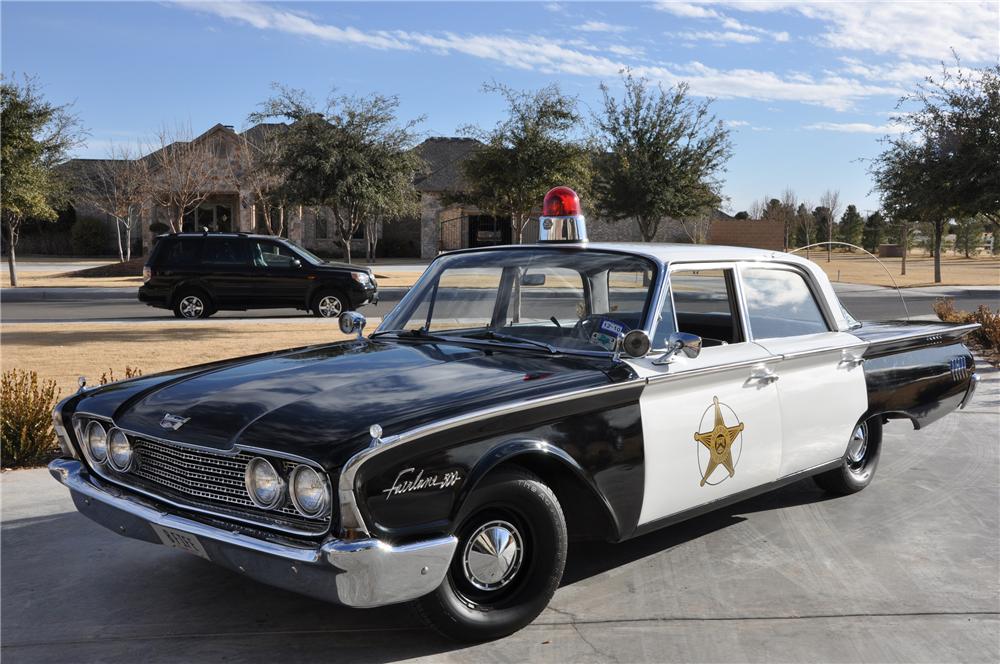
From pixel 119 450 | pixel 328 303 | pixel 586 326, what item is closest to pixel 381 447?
pixel 119 450

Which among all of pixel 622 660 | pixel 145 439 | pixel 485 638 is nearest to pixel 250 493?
pixel 145 439

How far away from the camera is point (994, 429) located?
24.2 ft

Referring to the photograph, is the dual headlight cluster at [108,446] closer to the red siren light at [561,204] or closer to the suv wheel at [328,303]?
the red siren light at [561,204]

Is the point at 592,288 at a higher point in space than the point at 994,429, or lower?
higher

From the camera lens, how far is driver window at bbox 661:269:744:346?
15.0 feet

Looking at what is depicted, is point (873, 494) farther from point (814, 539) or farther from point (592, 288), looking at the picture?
point (592, 288)

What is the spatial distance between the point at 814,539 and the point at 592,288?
1748 mm

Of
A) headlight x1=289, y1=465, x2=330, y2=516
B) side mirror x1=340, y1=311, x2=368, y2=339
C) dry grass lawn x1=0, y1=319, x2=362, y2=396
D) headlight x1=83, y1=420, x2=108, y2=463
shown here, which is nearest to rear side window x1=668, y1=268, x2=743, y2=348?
side mirror x1=340, y1=311, x2=368, y2=339

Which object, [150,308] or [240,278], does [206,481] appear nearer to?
[240,278]

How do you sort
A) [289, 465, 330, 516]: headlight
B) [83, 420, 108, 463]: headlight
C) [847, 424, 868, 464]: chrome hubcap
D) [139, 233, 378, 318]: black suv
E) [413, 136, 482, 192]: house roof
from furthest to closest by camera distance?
1. [413, 136, 482, 192]: house roof
2. [139, 233, 378, 318]: black suv
3. [847, 424, 868, 464]: chrome hubcap
4. [83, 420, 108, 463]: headlight
5. [289, 465, 330, 516]: headlight

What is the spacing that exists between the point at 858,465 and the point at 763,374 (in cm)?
154

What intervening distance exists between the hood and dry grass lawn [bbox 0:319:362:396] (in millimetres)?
4824

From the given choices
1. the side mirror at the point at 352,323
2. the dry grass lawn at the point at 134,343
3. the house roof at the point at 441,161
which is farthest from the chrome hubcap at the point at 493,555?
the house roof at the point at 441,161

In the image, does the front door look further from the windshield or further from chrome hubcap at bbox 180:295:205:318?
chrome hubcap at bbox 180:295:205:318
